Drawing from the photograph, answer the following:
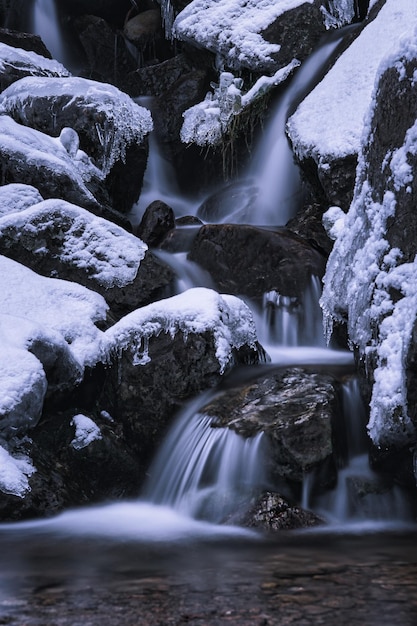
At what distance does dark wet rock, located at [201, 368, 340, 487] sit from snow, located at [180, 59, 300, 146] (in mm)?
6369

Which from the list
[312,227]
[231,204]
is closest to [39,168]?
[231,204]

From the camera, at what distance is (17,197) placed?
7.92 metres

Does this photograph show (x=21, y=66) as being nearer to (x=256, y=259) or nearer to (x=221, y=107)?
(x=221, y=107)

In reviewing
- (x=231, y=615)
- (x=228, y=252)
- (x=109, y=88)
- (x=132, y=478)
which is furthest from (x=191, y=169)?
(x=231, y=615)

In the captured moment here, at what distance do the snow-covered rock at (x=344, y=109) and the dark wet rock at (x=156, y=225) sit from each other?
1.97 m

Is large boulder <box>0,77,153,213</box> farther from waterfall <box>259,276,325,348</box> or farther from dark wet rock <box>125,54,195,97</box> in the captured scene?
waterfall <box>259,276,325,348</box>

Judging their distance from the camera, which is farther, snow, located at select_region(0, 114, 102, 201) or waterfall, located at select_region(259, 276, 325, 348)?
snow, located at select_region(0, 114, 102, 201)

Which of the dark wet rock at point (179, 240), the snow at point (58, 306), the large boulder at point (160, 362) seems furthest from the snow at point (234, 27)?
the large boulder at point (160, 362)

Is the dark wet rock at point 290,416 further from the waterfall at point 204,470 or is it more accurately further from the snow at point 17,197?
the snow at point 17,197

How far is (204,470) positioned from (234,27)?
885 centimetres

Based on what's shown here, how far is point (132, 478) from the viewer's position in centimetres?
544

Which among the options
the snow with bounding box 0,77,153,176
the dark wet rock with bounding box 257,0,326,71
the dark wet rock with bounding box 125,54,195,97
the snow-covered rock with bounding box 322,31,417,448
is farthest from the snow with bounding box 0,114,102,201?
the dark wet rock with bounding box 125,54,195,97

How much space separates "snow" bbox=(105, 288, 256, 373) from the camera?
5.74 meters

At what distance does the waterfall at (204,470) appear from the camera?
4.76 m
